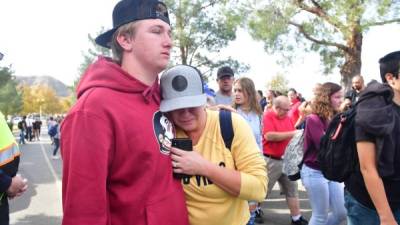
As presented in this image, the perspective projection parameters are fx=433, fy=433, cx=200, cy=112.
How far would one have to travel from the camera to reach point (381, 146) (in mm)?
2400

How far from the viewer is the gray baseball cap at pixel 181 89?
6.15ft

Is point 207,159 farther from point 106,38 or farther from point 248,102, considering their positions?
point 248,102

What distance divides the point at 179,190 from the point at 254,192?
35 centimetres

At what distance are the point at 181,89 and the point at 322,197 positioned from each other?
2791mm

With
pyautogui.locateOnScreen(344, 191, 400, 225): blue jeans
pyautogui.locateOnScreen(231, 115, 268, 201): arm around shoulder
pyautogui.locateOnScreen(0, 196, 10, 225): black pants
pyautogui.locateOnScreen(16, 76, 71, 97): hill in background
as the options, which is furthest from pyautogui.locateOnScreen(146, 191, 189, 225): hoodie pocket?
pyautogui.locateOnScreen(16, 76, 71, 97): hill in background

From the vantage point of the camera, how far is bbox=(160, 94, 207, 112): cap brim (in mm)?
1858

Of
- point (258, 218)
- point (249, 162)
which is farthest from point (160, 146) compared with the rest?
point (258, 218)

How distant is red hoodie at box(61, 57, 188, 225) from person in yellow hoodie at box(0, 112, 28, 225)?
4.04 ft

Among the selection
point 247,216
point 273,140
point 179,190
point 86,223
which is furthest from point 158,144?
point 273,140

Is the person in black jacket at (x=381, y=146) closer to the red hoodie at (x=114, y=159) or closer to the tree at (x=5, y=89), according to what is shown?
the red hoodie at (x=114, y=159)

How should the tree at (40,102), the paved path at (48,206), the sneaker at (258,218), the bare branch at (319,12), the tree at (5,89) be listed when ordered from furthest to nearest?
the tree at (40,102) → the tree at (5,89) → the bare branch at (319,12) → the paved path at (48,206) → the sneaker at (258,218)

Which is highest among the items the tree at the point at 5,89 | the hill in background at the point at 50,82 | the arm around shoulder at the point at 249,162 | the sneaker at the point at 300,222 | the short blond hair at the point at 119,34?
the hill in background at the point at 50,82

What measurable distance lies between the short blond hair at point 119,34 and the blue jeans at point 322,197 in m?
2.83

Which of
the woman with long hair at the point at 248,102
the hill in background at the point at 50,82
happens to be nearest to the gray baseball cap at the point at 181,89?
the woman with long hair at the point at 248,102
